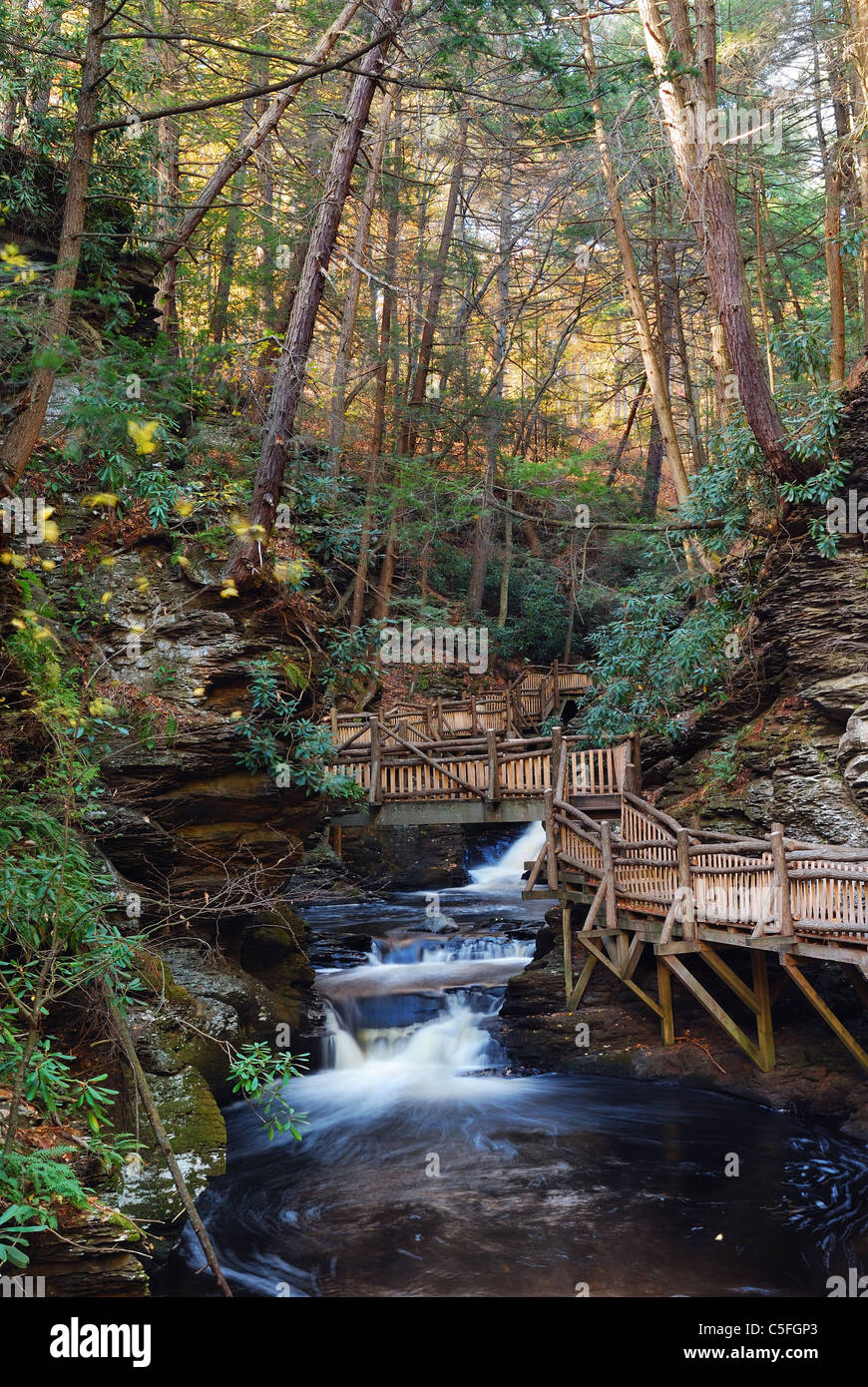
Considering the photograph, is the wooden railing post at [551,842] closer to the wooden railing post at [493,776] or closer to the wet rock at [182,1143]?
the wooden railing post at [493,776]

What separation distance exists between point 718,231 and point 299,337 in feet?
20.1

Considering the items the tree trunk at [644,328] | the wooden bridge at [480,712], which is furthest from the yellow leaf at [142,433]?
the tree trunk at [644,328]

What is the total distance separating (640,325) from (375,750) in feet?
Answer: 29.3

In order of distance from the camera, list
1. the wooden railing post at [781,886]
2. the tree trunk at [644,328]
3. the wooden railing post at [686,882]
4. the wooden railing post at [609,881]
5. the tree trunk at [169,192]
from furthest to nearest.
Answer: the tree trunk at [644,328]
the tree trunk at [169,192]
the wooden railing post at [609,881]
the wooden railing post at [686,882]
the wooden railing post at [781,886]

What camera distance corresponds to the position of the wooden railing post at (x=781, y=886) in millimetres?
9609

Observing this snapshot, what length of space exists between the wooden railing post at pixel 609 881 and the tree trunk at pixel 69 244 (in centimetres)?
858

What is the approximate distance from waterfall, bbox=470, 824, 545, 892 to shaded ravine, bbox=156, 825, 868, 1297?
23.6 ft

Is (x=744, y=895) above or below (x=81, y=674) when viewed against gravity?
below

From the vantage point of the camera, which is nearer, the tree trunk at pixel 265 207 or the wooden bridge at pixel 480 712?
the tree trunk at pixel 265 207

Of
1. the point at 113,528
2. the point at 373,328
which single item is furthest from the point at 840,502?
the point at 373,328

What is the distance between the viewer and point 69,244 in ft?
24.7
